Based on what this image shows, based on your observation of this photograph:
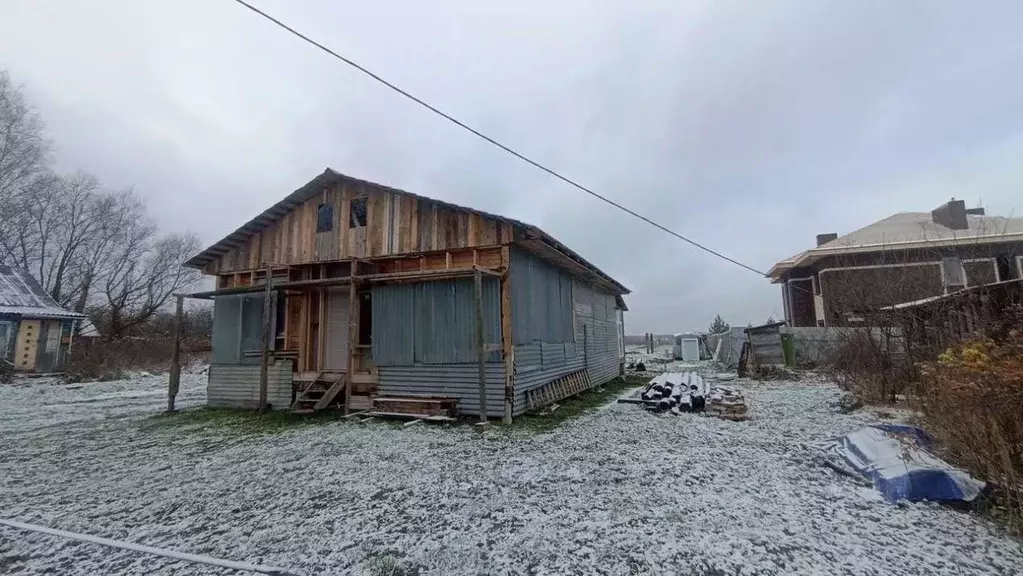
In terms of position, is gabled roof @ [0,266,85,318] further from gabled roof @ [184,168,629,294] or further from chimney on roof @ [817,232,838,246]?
chimney on roof @ [817,232,838,246]

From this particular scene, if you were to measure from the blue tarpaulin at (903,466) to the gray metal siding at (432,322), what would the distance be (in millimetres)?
5190

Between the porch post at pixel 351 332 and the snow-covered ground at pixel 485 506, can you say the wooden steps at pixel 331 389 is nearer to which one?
the porch post at pixel 351 332

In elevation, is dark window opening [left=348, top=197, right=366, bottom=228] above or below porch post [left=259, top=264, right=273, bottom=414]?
above

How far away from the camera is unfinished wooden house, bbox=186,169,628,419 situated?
26.4ft

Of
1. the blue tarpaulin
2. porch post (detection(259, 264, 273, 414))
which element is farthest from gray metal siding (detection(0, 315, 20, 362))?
the blue tarpaulin

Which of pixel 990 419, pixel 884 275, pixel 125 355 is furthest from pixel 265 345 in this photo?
pixel 125 355

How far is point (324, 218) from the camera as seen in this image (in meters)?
9.87

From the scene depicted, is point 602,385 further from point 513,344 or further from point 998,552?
point 998,552

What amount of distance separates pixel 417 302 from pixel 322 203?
3514 millimetres

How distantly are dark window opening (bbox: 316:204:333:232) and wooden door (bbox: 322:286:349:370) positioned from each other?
4.58 feet

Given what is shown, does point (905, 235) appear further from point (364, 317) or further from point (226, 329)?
point (226, 329)

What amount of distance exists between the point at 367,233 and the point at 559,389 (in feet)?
18.2

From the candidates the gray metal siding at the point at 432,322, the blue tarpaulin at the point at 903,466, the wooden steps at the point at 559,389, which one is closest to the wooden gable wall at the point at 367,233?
the gray metal siding at the point at 432,322

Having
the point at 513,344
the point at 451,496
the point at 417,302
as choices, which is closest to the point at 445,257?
the point at 417,302
